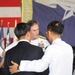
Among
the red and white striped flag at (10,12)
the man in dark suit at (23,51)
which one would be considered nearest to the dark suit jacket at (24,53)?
the man in dark suit at (23,51)

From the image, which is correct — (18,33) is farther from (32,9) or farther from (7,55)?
(32,9)

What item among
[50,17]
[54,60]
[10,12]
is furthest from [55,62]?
[10,12]

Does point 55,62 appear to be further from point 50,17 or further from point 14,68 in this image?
point 50,17

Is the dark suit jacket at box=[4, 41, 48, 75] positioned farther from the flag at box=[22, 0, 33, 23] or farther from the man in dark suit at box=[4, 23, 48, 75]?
the flag at box=[22, 0, 33, 23]

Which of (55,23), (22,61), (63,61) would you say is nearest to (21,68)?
(22,61)

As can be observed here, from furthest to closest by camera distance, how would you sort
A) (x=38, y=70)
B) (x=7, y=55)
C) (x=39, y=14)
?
(x=39, y=14) < (x=7, y=55) < (x=38, y=70)

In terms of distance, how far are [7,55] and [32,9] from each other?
103 inches

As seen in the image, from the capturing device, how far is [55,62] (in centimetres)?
194

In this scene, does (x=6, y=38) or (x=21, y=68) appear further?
(x=6, y=38)

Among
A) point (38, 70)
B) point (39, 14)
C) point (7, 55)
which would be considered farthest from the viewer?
point (39, 14)

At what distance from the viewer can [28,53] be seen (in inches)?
75.3

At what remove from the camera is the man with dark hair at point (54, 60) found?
74.4 inches

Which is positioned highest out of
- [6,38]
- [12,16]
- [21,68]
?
[21,68]

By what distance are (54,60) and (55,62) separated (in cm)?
2
